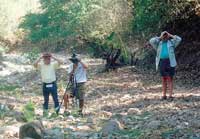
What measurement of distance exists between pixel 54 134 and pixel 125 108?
173 inches

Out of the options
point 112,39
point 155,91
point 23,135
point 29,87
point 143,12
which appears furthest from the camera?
point 112,39

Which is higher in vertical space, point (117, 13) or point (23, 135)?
point (117, 13)

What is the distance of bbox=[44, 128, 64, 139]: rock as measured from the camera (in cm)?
945

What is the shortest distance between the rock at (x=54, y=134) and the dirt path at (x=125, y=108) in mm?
146

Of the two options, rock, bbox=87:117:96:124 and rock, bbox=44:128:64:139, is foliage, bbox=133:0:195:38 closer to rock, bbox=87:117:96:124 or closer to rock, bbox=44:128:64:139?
rock, bbox=87:117:96:124

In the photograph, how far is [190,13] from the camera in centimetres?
2058

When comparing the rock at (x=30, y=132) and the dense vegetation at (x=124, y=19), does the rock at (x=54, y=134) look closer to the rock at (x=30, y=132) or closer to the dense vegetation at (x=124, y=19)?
the rock at (x=30, y=132)

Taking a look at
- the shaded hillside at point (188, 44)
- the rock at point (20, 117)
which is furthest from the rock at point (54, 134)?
the shaded hillside at point (188, 44)

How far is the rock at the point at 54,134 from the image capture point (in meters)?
9.45

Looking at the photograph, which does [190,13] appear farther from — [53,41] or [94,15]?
[53,41]

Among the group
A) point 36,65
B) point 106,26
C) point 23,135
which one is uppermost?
point 106,26

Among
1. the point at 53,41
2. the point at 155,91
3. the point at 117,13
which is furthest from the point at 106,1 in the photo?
the point at 53,41

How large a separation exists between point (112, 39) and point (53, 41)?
788 inches

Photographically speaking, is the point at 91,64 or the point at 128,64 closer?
the point at 128,64
